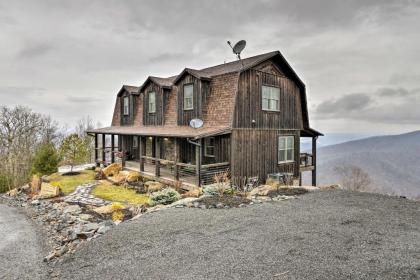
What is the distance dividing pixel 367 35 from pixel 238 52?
11742 mm

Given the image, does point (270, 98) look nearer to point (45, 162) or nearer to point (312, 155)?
point (312, 155)

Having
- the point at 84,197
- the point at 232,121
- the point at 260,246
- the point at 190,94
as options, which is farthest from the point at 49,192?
the point at 260,246

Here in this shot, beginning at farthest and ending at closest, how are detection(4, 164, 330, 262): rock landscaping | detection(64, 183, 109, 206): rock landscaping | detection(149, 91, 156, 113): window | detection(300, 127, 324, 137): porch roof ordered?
detection(149, 91, 156, 113): window, detection(300, 127, 324, 137): porch roof, detection(64, 183, 109, 206): rock landscaping, detection(4, 164, 330, 262): rock landscaping

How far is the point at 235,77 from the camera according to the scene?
14016 mm

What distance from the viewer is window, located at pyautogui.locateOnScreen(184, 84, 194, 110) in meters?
15.9

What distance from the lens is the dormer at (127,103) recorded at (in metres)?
21.7

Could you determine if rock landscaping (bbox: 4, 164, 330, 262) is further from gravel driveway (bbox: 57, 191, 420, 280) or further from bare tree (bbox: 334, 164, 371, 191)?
bare tree (bbox: 334, 164, 371, 191)

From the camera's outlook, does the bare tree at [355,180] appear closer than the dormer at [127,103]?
No

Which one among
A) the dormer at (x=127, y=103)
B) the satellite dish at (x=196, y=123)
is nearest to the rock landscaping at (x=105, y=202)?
the satellite dish at (x=196, y=123)

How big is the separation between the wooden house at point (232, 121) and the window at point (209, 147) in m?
0.06

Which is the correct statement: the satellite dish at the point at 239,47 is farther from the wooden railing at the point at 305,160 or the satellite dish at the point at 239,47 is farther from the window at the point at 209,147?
the wooden railing at the point at 305,160

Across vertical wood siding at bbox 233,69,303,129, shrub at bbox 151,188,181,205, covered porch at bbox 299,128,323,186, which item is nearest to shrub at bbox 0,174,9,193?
shrub at bbox 151,188,181,205

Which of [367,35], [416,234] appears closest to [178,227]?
[416,234]

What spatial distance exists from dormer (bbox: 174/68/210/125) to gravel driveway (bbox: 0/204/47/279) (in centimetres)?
961
